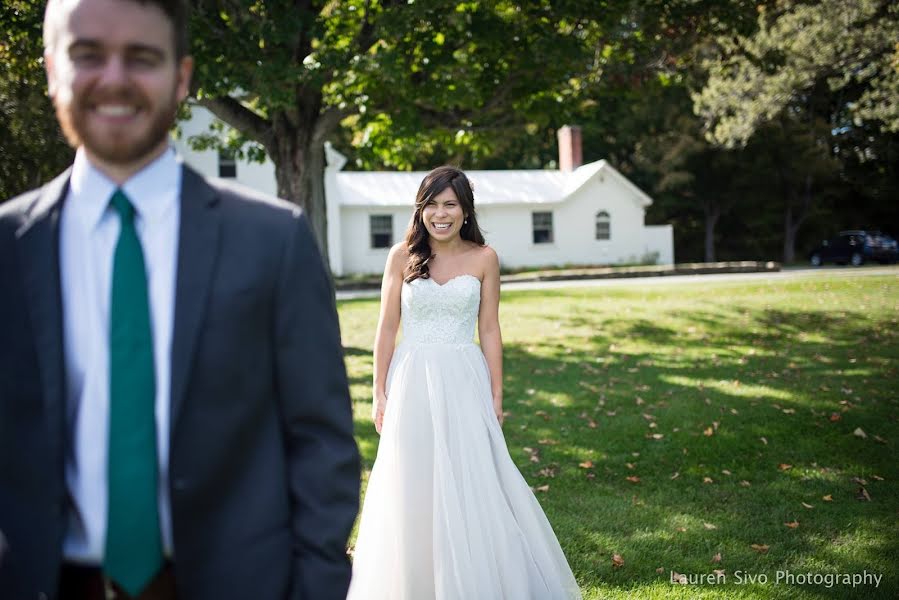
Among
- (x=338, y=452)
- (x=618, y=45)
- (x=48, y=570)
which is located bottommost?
(x=48, y=570)

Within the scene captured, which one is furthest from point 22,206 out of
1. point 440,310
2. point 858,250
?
point 858,250

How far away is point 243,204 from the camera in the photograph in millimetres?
1914

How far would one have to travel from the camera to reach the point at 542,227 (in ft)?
126

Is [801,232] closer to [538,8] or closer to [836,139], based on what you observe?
[836,139]

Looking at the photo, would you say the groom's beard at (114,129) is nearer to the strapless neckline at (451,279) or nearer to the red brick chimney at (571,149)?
the strapless neckline at (451,279)

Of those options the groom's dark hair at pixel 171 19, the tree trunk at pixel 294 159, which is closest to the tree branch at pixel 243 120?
the tree trunk at pixel 294 159

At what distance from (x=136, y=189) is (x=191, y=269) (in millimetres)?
265

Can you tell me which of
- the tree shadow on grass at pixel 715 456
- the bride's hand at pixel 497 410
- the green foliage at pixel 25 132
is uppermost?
the green foliage at pixel 25 132

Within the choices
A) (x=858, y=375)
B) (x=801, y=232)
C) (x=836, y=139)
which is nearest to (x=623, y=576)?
(x=858, y=375)

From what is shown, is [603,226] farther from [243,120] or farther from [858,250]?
[243,120]

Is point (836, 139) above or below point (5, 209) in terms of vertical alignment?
above

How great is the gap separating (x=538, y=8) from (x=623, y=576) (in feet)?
31.1

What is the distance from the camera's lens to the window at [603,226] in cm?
3922

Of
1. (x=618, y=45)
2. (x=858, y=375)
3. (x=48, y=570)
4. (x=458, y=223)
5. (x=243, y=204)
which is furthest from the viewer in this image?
(x=618, y=45)
